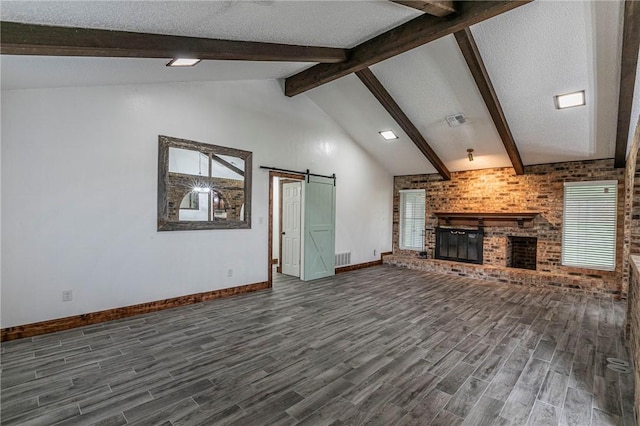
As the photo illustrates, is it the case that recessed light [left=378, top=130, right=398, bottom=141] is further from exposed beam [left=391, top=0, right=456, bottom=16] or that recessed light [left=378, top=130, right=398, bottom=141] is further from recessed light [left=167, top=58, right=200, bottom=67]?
recessed light [left=167, top=58, right=200, bottom=67]

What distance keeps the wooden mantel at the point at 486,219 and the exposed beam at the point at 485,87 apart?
Answer: 127 centimetres

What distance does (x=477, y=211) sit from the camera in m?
7.42

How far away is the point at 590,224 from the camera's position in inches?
236

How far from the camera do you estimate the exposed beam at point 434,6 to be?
9.75 ft

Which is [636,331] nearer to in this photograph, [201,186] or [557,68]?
[557,68]

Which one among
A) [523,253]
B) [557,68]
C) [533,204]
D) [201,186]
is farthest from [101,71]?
[523,253]

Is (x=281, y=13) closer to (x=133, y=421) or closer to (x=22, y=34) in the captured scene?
(x=22, y=34)

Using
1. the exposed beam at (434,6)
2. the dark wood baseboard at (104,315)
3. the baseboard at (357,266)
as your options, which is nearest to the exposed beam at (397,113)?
the exposed beam at (434,6)

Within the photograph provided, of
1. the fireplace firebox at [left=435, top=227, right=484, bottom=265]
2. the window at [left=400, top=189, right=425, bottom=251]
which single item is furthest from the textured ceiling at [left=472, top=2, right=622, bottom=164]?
the window at [left=400, top=189, right=425, bottom=251]

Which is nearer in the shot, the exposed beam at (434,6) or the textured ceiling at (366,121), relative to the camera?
the exposed beam at (434,6)

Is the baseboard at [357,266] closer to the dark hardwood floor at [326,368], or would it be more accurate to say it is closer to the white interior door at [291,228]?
the white interior door at [291,228]

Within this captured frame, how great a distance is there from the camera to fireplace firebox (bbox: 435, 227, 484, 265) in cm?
742

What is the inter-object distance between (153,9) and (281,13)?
1.04 metres

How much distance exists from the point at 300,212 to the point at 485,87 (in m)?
3.91
